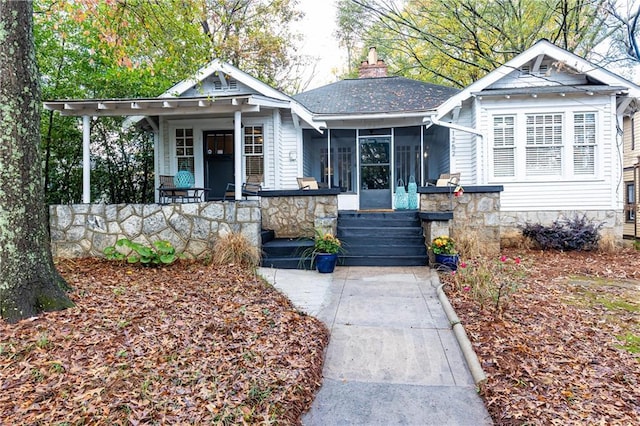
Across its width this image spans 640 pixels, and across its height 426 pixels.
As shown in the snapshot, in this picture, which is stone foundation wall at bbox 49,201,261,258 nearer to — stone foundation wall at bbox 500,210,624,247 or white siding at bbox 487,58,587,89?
stone foundation wall at bbox 500,210,624,247

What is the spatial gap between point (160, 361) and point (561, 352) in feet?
10.9

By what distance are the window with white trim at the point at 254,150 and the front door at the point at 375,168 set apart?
9.32 feet

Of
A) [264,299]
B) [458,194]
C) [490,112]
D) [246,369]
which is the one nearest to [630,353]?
[246,369]

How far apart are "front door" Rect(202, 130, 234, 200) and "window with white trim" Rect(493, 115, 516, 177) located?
6.61 m

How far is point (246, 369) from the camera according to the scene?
2855mm

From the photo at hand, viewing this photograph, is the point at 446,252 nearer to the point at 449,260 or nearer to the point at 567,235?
the point at 449,260

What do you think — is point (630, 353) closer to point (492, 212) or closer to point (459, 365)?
point (459, 365)

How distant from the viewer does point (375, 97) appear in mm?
11266

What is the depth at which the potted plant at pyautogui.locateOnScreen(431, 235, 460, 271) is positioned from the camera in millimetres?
6254

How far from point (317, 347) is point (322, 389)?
556 mm

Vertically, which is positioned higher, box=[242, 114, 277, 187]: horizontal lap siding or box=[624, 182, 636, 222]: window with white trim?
box=[242, 114, 277, 187]: horizontal lap siding

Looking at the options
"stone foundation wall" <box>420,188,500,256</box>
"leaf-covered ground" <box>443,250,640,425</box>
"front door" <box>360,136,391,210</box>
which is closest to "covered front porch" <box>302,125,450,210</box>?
"front door" <box>360,136,391,210</box>

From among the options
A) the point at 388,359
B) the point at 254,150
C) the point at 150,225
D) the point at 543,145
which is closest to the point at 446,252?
the point at 388,359

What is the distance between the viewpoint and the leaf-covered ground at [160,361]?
234cm
